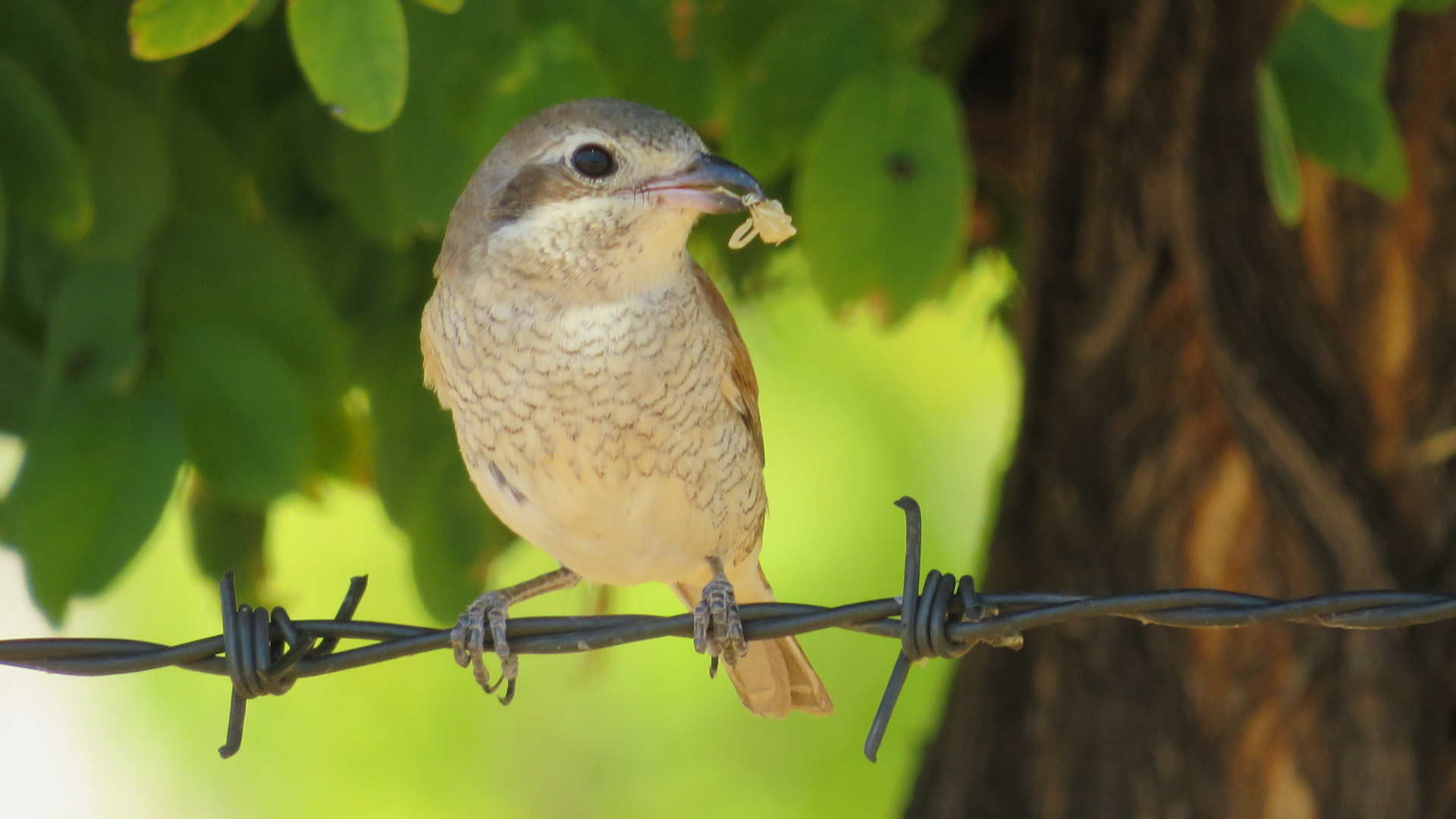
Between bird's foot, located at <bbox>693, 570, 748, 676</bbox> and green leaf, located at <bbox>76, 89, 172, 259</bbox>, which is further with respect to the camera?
green leaf, located at <bbox>76, 89, 172, 259</bbox>

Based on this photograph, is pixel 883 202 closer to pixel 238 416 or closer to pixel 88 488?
pixel 238 416

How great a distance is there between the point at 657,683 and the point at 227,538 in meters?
4.26

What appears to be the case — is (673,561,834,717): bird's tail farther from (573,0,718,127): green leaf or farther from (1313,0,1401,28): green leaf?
(1313,0,1401,28): green leaf

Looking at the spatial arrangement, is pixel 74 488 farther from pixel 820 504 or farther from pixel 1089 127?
pixel 820 504

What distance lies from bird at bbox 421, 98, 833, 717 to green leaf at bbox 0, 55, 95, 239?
30.6 inches

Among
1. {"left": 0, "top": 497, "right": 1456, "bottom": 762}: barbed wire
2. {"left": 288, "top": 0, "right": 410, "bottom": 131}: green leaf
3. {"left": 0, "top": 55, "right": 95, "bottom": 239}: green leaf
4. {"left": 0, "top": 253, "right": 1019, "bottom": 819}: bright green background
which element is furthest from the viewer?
{"left": 0, "top": 253, "right": 1019, "bottom": 819}: bright green background

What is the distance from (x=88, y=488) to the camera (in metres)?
3.35

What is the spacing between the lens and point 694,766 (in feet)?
28.4

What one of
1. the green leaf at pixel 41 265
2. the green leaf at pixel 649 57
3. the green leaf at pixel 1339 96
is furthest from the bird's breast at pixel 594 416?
the green leaf at pixel 1339 96

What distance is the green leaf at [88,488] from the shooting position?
10.8 feet

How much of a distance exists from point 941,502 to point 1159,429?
12.8 feet

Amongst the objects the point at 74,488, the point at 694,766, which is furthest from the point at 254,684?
the point at 694,766

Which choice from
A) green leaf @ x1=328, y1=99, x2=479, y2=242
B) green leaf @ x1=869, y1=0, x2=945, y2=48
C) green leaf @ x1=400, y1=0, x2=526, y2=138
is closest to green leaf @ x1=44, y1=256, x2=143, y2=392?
green leaf @ x1=328, y1=99, x2=479, y2=242

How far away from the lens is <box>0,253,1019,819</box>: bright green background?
8.02 metres
